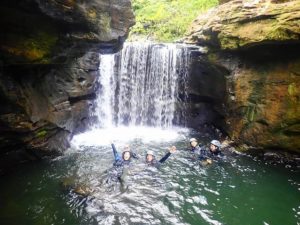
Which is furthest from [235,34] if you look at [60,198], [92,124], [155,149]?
[60,198]

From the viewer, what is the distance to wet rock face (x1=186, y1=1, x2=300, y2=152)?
12008mm

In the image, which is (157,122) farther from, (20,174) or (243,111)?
(20,174)

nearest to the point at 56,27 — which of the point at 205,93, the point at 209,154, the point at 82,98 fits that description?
the point at 82,98

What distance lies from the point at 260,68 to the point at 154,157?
5.82 meters

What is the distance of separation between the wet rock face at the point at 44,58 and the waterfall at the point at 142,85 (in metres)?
2.97

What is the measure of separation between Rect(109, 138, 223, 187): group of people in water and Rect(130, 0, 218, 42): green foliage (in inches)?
539

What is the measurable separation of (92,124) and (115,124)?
1.34 metres

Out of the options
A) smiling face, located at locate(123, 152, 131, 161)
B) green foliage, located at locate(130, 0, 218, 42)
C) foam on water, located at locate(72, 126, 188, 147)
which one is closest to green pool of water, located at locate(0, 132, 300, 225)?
smiling face, located at locate(123, 152, 131, 161)

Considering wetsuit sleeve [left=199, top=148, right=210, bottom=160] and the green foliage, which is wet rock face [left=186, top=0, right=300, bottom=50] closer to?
wetsuit sleeve [left=199, top=148, right=210, bottom=160]

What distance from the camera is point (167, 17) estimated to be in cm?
2691

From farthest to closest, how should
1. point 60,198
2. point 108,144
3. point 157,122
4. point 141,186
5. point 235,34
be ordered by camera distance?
point 157,122 < point 108,144 < point 235,34 < point 141,186 < point 60,198

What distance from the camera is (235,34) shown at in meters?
13.1

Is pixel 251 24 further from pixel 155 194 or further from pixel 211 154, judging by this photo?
pixel 155 194

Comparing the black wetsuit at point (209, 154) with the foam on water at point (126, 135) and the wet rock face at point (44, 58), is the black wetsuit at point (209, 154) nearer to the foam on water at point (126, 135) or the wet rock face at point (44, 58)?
the foam on water at point (126, 135)
